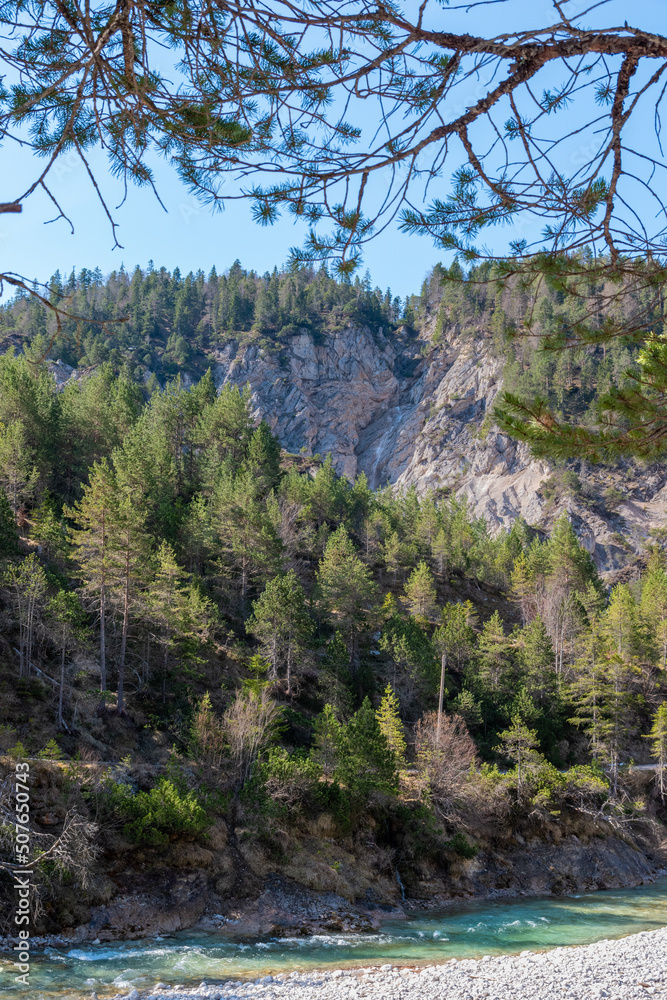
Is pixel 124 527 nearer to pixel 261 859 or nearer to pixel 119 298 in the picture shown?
pixel 261 859

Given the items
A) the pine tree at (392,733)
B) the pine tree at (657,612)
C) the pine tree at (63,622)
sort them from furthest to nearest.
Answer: the pine tree at (657,612) → the pine tree at (392,733) → the pine tree at (63,622)

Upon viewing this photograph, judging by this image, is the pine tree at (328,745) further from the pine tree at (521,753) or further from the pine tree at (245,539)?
the pine tree at (245,539)

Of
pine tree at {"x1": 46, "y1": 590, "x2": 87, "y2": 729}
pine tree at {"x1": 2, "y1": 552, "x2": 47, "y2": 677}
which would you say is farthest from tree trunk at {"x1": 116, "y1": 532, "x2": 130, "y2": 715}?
pine tree at {"x1": 2, "y1": 552, "x2": 47, "y2": 677}

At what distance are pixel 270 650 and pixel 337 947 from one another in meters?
15.2

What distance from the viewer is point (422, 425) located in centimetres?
10744

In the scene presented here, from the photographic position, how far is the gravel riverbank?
986 cm

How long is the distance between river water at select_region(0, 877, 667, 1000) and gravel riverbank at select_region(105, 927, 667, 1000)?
117cm

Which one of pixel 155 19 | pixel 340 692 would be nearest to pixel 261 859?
pixel 340 692

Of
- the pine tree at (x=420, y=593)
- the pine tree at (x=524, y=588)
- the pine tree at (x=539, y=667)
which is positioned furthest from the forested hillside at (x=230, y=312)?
the pine tree at (x=539, y=667)

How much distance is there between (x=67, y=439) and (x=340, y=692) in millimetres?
24672

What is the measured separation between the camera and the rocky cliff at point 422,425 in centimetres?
8144

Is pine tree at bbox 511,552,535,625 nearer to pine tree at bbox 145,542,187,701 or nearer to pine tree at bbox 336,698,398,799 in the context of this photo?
pine tree at bbox 336,698,398,799

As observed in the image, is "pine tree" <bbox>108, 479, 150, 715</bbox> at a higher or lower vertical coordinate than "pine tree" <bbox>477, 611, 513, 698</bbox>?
higher

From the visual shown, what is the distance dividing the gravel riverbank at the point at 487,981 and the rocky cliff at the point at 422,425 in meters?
69.8
